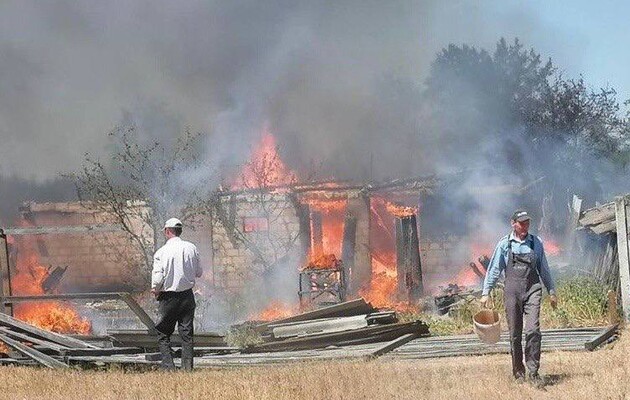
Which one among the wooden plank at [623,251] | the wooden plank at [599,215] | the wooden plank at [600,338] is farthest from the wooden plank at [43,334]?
the wooden plank at [599,215]

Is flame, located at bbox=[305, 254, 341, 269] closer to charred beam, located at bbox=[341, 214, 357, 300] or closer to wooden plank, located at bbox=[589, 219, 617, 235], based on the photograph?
charred beam, located at bbox=[341, 214, 357, 300]

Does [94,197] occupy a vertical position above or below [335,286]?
above

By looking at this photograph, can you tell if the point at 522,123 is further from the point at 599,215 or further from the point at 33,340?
the point at 33,340

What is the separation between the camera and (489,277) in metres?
8.80

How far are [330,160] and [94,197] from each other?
8.95m

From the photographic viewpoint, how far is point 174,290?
9891 millimetres

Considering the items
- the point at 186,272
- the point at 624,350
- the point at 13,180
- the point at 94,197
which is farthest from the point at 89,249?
the point at 624,350

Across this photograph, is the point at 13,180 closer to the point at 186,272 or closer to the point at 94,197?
the point at 94,197

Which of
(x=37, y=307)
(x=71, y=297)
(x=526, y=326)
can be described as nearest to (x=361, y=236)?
(x=37, y=307)

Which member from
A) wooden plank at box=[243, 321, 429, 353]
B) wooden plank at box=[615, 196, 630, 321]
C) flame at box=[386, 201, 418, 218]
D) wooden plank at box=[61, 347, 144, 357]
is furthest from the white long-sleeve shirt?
flame at box=[386, 201, 418, 218]

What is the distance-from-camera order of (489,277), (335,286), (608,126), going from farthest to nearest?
(608,126), (335,286), (489,277)

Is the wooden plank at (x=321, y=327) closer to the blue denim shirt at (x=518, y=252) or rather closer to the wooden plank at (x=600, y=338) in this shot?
the wooden plank at (x=600, y=338)

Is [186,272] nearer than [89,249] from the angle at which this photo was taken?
Yes

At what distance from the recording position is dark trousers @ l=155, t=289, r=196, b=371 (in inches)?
391
